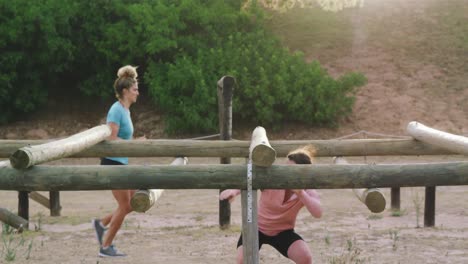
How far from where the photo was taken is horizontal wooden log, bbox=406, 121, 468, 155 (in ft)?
19.3

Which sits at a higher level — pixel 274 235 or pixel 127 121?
pixel 127 121

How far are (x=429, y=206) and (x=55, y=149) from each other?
18.3ft

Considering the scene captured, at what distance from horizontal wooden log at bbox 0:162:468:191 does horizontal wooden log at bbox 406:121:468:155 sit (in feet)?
4.75

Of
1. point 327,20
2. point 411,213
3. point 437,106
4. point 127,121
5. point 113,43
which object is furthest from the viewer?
point 327,20

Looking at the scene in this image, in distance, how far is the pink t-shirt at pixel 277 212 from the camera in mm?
4902

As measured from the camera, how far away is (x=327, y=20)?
2505cm

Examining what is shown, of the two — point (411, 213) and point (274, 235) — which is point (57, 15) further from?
point (274, 235)

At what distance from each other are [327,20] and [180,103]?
8829 mm

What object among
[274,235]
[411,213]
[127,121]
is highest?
[127,121]

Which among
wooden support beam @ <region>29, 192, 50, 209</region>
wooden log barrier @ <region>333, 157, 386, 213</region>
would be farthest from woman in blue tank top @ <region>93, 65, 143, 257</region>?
wooden support beam @ <region>29, 192, 50, 209</region>

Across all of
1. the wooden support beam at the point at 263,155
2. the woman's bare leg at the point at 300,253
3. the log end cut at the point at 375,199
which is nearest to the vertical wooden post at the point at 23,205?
the woman's bare leg at the point at 300,253

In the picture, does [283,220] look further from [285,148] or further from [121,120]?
[285,148]

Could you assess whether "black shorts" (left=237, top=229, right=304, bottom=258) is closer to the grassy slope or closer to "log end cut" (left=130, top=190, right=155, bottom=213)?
"log end cut" (left=130, top=190, right=155, bottom=213)

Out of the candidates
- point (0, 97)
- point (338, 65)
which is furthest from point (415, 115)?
point (0, 97)
